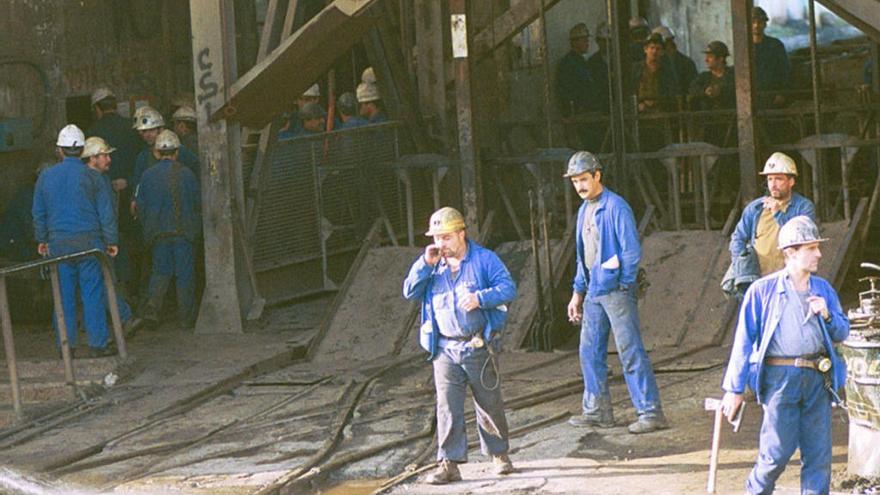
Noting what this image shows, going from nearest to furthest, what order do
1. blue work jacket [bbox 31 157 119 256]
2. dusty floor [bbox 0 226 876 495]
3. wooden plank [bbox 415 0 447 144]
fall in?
dusty floor [bbox 0 226 876 495] < blue work jacket [bbox 31 157 119 256] < wooden plank [bbox 415 0 447 144]

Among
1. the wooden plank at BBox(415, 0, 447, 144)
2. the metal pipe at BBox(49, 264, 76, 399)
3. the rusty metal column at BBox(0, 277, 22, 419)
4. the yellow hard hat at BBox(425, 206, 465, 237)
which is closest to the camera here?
the yellow hard hat at BBox(425, 206, 465, 237)

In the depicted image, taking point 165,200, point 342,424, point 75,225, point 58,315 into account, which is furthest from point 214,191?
point 342,424

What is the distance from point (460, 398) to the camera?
36.9 feet

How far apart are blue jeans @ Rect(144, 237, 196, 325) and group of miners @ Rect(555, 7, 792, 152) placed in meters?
5.60

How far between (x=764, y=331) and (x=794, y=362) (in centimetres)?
23

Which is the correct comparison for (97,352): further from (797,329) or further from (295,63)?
(797,329)

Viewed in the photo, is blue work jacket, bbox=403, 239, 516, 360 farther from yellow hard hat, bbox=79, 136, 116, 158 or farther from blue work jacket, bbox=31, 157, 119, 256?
yellow hard hat, bbox=79, 136, 116, 158

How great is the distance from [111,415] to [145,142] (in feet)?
18.1

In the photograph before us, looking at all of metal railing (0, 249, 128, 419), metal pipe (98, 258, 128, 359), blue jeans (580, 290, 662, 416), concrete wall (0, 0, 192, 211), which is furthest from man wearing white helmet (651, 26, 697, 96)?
blue jeans (580, 290, 662, 416)

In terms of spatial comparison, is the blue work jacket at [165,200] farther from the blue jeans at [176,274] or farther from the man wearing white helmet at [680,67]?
the man wearing white helmet at [680,67]

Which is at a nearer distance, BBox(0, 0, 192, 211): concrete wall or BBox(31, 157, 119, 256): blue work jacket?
BBox(31, 157, 119, 256): blue work jacket

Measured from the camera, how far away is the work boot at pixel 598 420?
1266 centimetres

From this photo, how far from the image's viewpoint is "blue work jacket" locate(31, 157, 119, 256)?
16328mm

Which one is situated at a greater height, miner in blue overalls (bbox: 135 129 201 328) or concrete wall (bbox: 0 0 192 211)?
concrete wall (bbox: 0 0 192 211)
